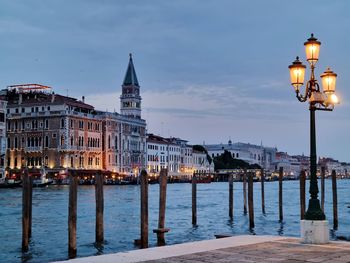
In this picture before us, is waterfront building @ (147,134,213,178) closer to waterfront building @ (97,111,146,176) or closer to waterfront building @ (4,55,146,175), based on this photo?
waterfront building @ (97,111,146,176)

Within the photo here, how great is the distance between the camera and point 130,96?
323 feet


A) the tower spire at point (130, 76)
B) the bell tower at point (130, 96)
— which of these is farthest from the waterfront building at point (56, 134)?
the tower spire at point (130, 76)

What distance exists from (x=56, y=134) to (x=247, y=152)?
101 m

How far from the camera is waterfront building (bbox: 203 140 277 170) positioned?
162113mm

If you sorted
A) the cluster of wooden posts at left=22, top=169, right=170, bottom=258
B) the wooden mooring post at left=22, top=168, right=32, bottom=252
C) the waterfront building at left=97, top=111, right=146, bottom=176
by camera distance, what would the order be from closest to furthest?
the cluster of wooden posts at left=22, top=169, right=170, bottom=258
the wooden mooring post at left=22, top=168, right=32, bottom=252
the waterfront building at left=97, top=111, right=146, bottom=176

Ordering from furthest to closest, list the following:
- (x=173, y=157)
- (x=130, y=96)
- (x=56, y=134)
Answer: (x=173, y=157) → (x=130, y=96) → (x=56, y=134)

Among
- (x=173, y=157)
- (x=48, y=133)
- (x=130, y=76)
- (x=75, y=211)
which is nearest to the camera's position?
(x=75, y=211)

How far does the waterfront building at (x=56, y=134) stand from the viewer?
233ft

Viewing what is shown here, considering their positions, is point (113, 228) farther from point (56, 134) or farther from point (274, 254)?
point (56, 134)

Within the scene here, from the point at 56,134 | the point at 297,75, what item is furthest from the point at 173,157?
the point at 297,75

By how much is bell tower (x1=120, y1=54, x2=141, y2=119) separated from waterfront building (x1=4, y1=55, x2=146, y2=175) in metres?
16.5

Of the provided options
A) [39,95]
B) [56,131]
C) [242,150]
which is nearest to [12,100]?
[39,95]

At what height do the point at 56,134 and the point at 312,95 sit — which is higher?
the point at 56,134

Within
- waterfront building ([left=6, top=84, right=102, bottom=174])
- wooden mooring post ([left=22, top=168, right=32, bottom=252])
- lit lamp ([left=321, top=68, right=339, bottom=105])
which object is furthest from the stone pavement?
waterfront building ([left=6, top=84, right=102, bottom=174])
